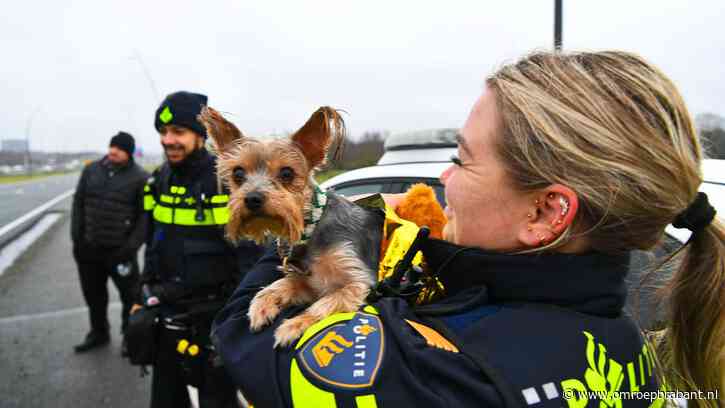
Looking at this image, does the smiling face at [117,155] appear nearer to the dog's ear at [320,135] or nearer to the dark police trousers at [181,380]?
the dark police trousers at [181,380]

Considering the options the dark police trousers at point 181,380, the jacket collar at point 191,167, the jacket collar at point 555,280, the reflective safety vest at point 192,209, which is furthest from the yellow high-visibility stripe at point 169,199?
the jacket collar at point 555,280

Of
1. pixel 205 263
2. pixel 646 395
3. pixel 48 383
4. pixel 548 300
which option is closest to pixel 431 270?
pixel 548 300

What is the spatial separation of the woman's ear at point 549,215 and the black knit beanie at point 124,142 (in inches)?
255

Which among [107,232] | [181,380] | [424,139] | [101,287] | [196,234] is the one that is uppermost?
[424,139]

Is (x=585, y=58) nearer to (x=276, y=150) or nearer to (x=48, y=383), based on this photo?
(x=276, y=150)

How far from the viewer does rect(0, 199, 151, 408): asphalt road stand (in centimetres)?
487

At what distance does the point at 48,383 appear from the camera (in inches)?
203

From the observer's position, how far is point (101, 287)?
638 cm

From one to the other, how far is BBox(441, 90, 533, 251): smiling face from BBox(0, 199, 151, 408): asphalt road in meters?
4.62

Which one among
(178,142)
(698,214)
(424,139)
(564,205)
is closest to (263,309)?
(564,205)

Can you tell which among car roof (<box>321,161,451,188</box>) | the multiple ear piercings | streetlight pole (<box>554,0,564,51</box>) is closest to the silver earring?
the multiple ear piercings

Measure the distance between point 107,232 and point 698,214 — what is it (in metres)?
6.41

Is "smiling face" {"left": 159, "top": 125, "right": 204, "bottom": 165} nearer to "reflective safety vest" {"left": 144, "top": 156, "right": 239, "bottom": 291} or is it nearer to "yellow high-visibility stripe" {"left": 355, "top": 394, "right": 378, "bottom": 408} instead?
"reflective safety vest" {"left": 144, "top": 156, "right": 239, "bottom": 291}

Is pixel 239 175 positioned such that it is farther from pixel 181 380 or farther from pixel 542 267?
pixel 181 380
